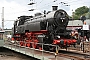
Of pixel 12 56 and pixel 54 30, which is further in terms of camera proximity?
pixel 12 56

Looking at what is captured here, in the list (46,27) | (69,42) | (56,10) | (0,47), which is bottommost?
(0,47)

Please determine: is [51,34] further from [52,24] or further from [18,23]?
[18,23]

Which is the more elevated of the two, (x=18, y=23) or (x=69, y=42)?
(x=18, y=23)

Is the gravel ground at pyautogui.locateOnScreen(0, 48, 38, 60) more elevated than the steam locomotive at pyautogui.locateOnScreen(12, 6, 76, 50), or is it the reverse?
the steam locomotive at pyautogui.locateOnScreen(12, 6, 76, 50)

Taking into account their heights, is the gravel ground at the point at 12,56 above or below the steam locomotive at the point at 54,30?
below

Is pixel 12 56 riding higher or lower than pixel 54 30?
lower

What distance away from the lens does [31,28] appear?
67.7ft

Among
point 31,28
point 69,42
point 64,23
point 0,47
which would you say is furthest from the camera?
point 0,47

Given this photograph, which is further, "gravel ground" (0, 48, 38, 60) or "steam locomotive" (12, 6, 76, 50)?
"gravel ground" (0, 48, 38, 60)

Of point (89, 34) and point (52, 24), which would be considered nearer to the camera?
point (52, 24)

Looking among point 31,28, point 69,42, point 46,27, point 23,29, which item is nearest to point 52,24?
point 46,27

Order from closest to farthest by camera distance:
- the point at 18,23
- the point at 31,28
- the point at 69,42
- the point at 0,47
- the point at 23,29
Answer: the point at 69,42 → the point at 31,28 → the point at 23,29 → the point at 18,23 → the point at 0,47

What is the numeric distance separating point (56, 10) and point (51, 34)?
89.9 inches

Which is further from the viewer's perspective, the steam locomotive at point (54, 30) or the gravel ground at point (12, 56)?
the gravel ground at point (12, 56)
